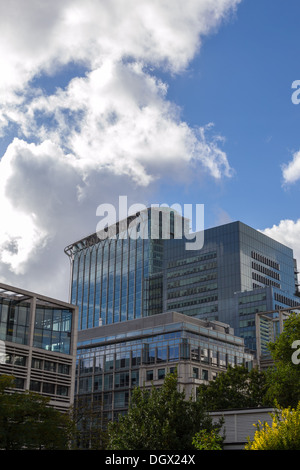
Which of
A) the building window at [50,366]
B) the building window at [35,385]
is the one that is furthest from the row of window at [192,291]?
the building window at [35,385]

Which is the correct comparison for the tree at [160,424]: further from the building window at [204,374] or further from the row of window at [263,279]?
the row of window at [263,279]

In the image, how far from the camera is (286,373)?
5650cm

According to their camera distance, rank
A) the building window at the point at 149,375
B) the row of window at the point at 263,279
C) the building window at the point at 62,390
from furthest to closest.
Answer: the row of window at the point at 263,279, the building window at the point at 149,375, the building window at the point at 62,390

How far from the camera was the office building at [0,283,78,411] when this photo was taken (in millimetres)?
66125

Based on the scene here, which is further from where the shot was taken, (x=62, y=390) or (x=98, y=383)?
(x=98, y=383)

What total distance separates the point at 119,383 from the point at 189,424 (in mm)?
83088

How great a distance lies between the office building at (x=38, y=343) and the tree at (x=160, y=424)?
1299 inches

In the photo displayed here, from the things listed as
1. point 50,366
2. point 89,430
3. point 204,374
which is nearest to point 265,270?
point 204,374

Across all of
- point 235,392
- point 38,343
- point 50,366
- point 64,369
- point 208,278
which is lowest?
point 235,392

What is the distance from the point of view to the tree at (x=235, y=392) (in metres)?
62.2

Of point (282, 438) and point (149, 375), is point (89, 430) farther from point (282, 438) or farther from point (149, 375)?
point (282, 438)

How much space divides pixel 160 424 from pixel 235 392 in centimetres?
3224

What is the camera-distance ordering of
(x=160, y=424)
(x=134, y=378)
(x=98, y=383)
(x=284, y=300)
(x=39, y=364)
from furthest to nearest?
(x=284, y=300) < (x=98, y=383) < (x=134, y=378) < (x=39, y=364) < (x=160, y=424)
